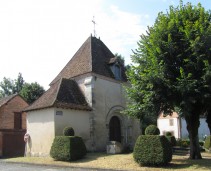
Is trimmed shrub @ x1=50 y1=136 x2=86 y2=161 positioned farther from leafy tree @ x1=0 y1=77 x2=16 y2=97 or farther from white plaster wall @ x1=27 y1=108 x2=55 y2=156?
leafy tree @ x1=0 y1=77 x2=16 y2=97

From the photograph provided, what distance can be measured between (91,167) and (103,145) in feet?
30.9

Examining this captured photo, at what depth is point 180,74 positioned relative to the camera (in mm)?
16812

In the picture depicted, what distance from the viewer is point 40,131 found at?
78.4 ft

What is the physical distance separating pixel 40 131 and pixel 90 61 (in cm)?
752

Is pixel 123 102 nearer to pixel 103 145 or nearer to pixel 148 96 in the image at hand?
pixel 103 145

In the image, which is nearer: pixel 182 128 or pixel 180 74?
pixel 180 74

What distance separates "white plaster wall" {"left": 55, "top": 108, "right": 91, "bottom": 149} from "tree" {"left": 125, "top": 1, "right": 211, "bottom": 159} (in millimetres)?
6631

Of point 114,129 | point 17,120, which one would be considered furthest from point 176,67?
point 17,120

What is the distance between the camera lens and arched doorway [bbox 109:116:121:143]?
28.0 meters

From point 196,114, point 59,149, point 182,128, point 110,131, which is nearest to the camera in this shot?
point 196,114

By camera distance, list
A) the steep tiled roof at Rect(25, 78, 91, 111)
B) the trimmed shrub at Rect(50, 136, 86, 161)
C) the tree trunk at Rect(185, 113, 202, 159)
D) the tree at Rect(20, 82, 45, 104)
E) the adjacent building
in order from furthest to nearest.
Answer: the tree at Rect(20, 82, 45, 104)
the adjacent building
the steep tiled roof at Rect(25, 78, 91, 111)
the trimmed shrub at Rect(50, 136, 86, 161)
the tree trunk at Rect(185, 113, 202, 159)

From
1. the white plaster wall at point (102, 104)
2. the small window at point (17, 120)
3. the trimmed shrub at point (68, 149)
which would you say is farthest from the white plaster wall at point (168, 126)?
the trimmed shrub at point (68, 149)

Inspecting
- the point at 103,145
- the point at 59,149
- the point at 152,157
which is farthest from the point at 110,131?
the point at 152,157

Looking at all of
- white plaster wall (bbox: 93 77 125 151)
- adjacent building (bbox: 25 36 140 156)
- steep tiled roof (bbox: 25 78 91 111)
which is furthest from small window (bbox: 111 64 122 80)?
steep tiled roof (bbox: 25 78 91 111)
